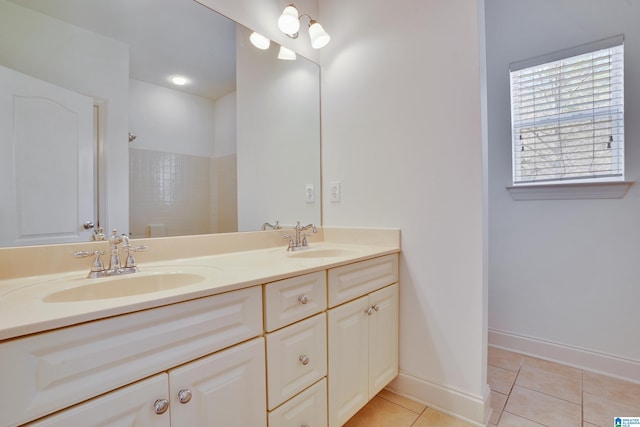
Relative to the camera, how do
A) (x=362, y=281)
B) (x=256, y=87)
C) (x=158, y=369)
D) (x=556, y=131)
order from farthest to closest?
(x=556, y=131) → (x=256, y=87) → (x=362, y=281) → (x=158, y=369)

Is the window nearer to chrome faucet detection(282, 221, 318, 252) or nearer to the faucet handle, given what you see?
chrome faucet detection(282, 221, 318, 252)

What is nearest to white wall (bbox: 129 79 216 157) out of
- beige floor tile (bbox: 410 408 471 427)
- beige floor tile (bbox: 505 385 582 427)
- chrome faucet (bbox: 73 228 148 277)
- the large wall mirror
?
the large wall mirror

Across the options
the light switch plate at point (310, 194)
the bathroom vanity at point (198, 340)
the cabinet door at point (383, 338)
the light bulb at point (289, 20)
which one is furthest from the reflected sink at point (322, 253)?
the light bulb at point (289, 20)

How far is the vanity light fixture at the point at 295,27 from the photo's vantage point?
1.57m

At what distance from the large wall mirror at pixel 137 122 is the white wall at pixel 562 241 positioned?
1.47 m

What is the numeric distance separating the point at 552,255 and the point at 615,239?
305 mm

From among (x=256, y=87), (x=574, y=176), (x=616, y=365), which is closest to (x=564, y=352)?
(x=616, y=365)

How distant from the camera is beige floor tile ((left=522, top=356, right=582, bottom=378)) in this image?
67.5 inches

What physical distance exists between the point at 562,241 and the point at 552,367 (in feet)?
2.50

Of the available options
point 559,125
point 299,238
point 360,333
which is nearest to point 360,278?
point 360,333

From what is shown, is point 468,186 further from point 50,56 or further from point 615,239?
point 50,56

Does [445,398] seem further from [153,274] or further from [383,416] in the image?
[153,274]

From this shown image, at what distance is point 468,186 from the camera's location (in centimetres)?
135

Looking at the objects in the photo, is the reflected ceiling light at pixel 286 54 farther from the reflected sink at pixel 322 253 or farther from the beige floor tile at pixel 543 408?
the beige floor tile at pixel 543 408
